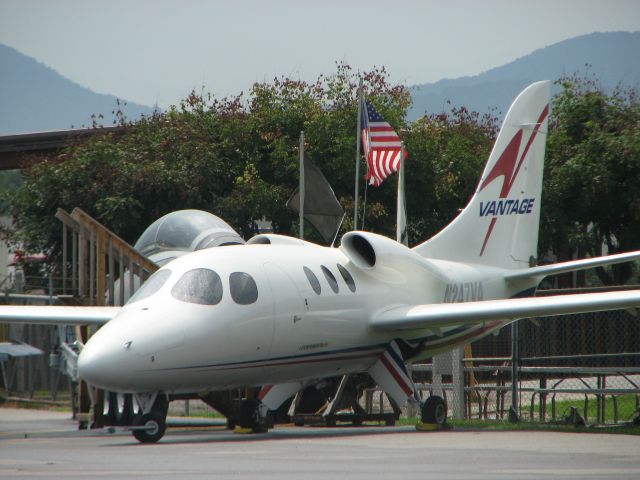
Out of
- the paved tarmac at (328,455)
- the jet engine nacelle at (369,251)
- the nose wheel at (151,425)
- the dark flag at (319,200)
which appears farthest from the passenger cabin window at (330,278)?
the dark flag at (319,200)

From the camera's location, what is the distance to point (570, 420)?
18641mm

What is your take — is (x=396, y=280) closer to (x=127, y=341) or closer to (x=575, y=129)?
(x=127, y=341)

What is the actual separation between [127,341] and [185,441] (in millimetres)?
1892

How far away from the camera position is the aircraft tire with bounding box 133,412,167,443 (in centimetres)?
1534

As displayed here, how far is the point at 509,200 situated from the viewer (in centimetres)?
2233

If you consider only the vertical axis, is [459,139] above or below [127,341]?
above

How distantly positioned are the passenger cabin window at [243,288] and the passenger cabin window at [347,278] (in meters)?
2.19

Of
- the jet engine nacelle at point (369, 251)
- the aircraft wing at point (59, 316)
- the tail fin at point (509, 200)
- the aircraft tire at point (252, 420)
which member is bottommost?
the aircraft tire at point (252, 420)

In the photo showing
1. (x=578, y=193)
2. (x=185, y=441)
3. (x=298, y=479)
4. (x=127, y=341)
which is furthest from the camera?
(x=578, y=193)

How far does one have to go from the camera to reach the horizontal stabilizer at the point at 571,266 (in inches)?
709

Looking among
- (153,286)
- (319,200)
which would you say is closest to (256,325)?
(153,286)

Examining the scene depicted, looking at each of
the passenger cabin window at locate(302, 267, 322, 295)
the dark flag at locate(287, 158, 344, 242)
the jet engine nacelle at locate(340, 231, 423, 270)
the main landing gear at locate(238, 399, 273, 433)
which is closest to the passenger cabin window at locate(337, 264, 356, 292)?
the jet engine nacelle at locate(340, 231, 423, 270)

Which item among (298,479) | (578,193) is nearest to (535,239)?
(298,479)

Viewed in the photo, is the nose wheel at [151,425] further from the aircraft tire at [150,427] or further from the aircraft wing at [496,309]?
the aircraft wing at [496,309]
